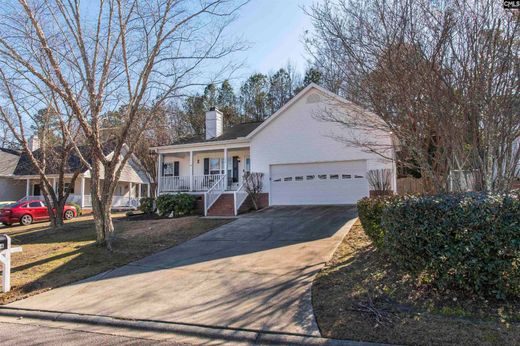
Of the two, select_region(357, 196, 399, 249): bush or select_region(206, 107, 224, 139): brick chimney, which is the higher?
select_region(206, 107, 224, 139): brick chimney

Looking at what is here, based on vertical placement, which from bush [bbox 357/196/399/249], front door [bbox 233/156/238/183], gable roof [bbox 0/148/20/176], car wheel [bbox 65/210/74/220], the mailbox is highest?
gable roof [bbox 0/148/20/176]

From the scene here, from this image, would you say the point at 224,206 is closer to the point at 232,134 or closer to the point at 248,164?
the point at 248,164

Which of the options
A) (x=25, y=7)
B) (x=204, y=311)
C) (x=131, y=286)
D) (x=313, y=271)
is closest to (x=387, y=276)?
(x=313, y=271)

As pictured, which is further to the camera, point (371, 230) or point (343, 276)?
point (371, 230)

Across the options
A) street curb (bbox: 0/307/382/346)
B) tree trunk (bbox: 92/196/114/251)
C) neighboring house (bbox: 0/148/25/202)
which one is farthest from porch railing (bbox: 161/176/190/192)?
neighboring house (bbox: 0/148/25/202)

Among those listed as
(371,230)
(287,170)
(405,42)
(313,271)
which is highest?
(405,42)

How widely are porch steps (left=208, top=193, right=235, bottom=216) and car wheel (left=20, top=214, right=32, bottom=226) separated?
38.2ft

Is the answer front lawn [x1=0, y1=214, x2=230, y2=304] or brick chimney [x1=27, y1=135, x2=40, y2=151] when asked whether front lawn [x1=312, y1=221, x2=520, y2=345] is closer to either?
front lawn [x1=0, y1=214, x2=230, y2=304]

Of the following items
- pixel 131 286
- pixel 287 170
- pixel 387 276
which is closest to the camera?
pixel 387 276

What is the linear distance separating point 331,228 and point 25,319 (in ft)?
27.3

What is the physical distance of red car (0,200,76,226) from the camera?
65.4ft

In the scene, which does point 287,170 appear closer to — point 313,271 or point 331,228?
point 331,228

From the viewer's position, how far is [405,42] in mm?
6340

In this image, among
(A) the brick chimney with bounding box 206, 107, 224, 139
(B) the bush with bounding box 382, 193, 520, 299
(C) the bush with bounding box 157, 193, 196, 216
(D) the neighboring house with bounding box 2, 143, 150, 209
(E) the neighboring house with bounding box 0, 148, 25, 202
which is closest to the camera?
(B) the bush with bounding box 382, 193, 520, 299
